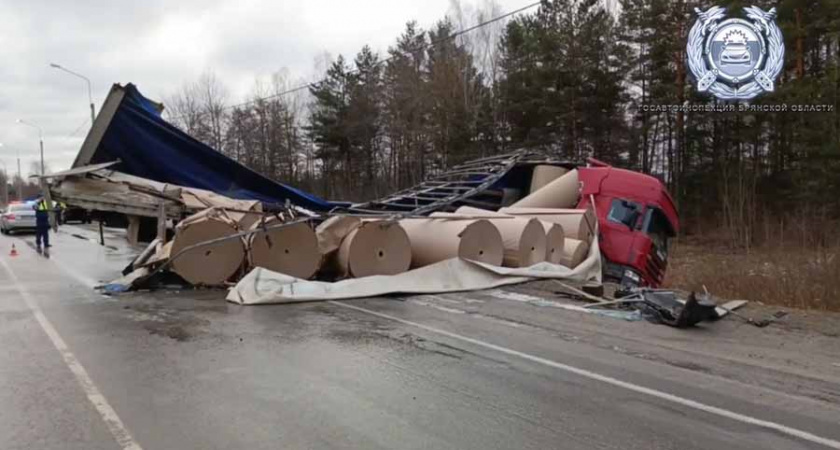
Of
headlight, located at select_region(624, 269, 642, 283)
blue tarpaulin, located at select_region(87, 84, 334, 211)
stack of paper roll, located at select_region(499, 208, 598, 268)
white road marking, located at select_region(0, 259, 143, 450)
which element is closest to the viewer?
white road marking, located at select_region(0, 259, 143, 450)

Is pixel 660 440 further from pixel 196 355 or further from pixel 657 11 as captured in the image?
pixel 657 11

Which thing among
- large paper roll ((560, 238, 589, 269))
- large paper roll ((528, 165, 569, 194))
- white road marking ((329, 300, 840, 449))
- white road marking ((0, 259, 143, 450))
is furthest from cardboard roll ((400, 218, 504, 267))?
white road marking ((0, 259, 143, 450))

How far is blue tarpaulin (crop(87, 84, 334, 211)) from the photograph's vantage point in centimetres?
1308

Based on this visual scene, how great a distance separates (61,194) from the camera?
12.6 m

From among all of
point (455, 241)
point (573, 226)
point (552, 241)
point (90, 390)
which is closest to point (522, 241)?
point (552, 241)

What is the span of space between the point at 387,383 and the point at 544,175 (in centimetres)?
1331

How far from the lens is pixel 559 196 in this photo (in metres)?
16.7

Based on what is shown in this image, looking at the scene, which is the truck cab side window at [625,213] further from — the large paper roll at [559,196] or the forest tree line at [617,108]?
the forest tree line at [617,108]

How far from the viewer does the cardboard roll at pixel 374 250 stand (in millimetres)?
11680

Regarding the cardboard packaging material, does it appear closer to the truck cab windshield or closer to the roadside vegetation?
the roadside vegetation

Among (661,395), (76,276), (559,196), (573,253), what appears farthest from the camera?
(559,196)

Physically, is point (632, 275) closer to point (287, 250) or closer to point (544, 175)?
point (544, 175)

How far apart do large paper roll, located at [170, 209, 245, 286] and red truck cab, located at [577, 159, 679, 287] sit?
8114mm

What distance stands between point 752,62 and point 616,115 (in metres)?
10.2
